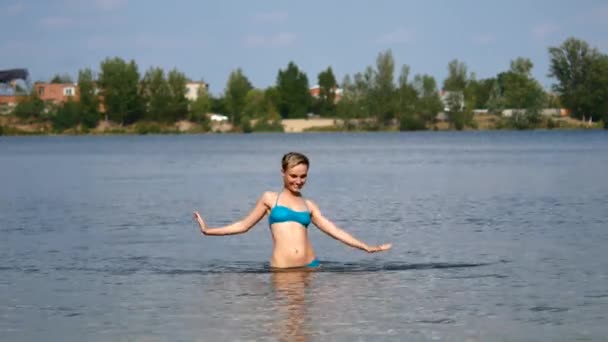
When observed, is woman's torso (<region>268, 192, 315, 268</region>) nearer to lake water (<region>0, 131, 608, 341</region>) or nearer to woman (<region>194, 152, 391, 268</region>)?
woman (<region>194, 152, 391, 268</region>)

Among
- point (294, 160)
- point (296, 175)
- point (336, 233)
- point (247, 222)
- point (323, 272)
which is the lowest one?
point (323, 272)

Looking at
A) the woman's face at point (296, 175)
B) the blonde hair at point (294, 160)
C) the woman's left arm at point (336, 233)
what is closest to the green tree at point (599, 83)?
the woman's left arm at point (336, 233)

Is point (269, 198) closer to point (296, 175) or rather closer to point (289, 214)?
point (289, 214)

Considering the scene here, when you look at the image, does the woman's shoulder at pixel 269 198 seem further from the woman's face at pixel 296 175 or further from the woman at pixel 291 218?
the woman's face at pixel 296 175

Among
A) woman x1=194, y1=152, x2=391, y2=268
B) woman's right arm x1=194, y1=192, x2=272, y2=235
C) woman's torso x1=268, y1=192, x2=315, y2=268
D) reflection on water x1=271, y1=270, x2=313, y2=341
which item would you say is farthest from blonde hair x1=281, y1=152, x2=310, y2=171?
reflection on water x1=271, y1=270, x2=313, y2=341

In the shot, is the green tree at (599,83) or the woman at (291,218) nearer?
the woman at (291,218)

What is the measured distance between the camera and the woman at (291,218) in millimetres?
17375

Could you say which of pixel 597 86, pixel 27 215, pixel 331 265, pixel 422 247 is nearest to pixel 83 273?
pixel 331 265

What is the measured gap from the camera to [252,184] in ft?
172

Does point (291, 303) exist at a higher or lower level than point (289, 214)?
lower

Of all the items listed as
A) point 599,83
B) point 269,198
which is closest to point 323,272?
point 269,198

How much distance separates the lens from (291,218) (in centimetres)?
1828

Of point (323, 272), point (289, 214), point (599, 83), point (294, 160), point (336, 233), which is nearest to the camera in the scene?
point (294, 160)

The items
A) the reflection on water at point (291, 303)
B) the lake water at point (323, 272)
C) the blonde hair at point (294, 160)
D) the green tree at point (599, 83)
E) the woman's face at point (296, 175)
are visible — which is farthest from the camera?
the green tree at point (599, 83)
